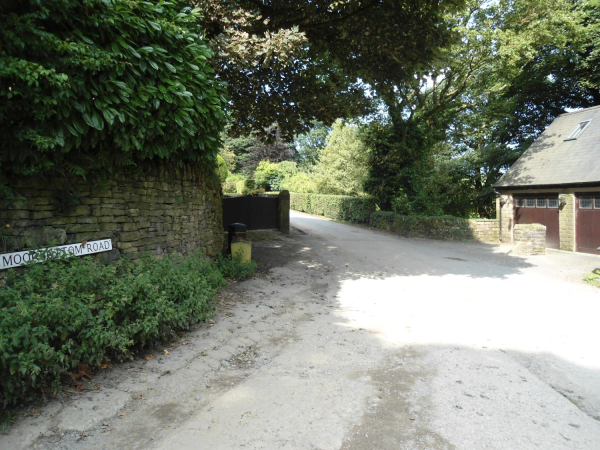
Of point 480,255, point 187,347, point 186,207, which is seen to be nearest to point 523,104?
point 480,255

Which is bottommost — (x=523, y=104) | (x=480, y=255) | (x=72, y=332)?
(x=480, y=255)

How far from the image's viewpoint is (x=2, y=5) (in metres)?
3.94

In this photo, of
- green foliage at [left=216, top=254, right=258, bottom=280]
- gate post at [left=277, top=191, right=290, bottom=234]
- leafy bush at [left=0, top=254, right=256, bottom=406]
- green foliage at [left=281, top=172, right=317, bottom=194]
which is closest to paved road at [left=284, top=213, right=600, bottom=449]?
A: green foliage at [left=216, top=254, right=258, bottom=280]

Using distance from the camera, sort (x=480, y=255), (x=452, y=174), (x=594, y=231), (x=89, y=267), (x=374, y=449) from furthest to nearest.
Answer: (x=452, y=174) → (x=594, y=231) → (x=480, y=255) → (x=89, y=267) → (x=374, y=449)

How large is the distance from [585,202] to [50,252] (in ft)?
63.3

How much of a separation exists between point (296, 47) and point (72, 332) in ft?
24.2

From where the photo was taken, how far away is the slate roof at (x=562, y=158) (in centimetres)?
1677

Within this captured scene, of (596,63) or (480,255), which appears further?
(596,63)

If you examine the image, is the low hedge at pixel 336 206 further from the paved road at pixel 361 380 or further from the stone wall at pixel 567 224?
the paved road at pixel 361 380

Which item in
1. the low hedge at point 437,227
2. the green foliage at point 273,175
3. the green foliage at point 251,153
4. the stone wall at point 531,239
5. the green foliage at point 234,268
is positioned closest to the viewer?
the green foliage at point 234,268

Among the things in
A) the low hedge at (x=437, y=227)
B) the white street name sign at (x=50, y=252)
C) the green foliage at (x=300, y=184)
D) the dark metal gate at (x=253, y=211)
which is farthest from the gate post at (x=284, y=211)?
the green foliage at (x=300, y=184)

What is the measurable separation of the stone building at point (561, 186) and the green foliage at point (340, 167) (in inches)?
411

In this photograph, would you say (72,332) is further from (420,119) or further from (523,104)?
(523,104)

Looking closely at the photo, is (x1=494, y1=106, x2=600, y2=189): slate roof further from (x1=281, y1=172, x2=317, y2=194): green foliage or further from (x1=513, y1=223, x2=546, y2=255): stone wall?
(x1=281, y1=172, x2=317, y2=194): green foliage
